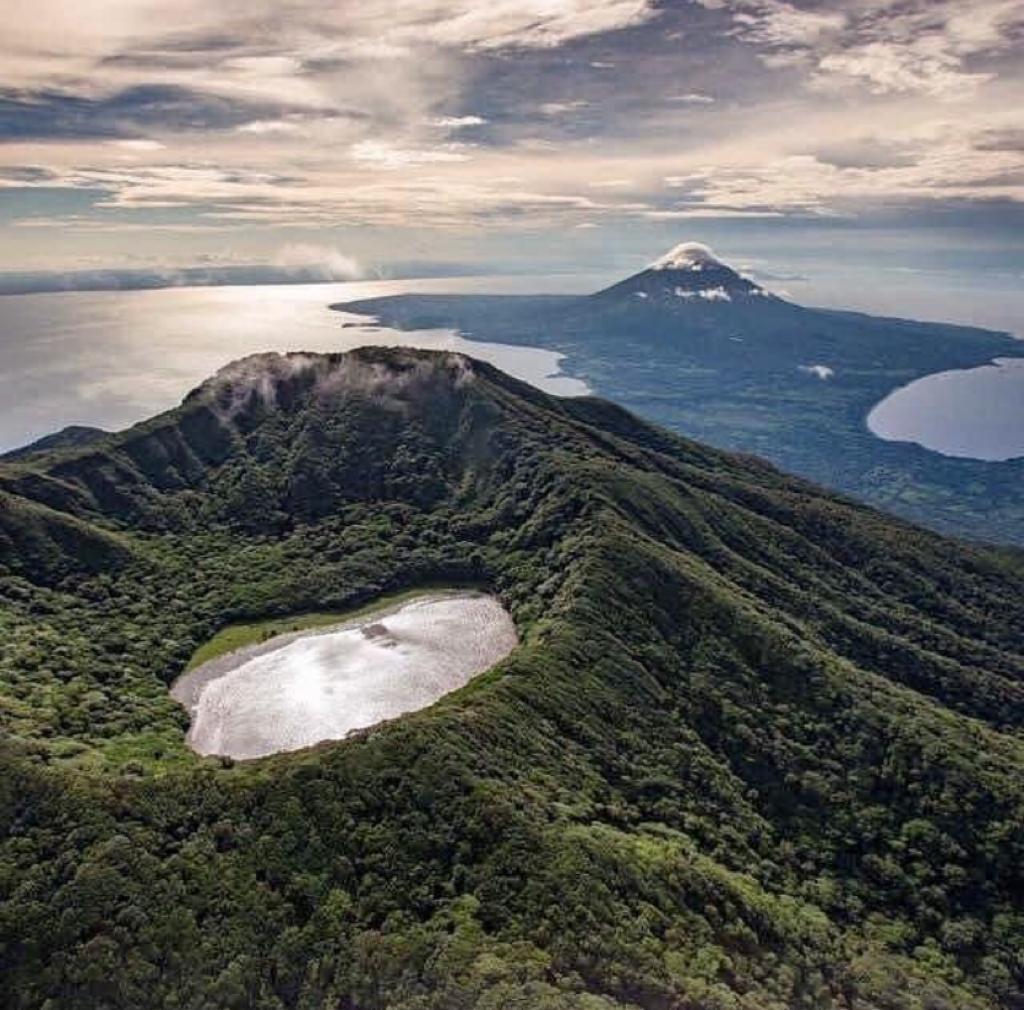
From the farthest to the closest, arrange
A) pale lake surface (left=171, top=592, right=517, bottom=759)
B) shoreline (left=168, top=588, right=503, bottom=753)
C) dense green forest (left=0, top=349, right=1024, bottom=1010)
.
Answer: shoreline (left=168, top=588, right=503, bottom=753)
pale lake surface (left=171, top=592, right=517, bottom=759)
dense green forest (left=0, top=349, right=1024, bottom=1010)

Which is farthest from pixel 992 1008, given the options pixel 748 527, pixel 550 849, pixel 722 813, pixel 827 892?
pixel 748 527

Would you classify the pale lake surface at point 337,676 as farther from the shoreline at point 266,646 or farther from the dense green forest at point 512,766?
the dense green forest at point 512,766

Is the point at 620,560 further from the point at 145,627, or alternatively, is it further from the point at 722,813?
the point at 145,627

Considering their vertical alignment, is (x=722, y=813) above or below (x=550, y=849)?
below

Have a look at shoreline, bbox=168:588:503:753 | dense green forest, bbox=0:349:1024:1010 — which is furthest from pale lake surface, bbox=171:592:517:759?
dense green forest, bbox=0:349:1024:1010

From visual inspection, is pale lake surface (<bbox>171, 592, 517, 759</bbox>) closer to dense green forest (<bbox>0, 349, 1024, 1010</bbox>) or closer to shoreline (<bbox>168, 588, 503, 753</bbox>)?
shoreline (<bbox>168, 588, 503, 753</bbox>)

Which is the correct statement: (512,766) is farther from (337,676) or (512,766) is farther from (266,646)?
(266,646)
